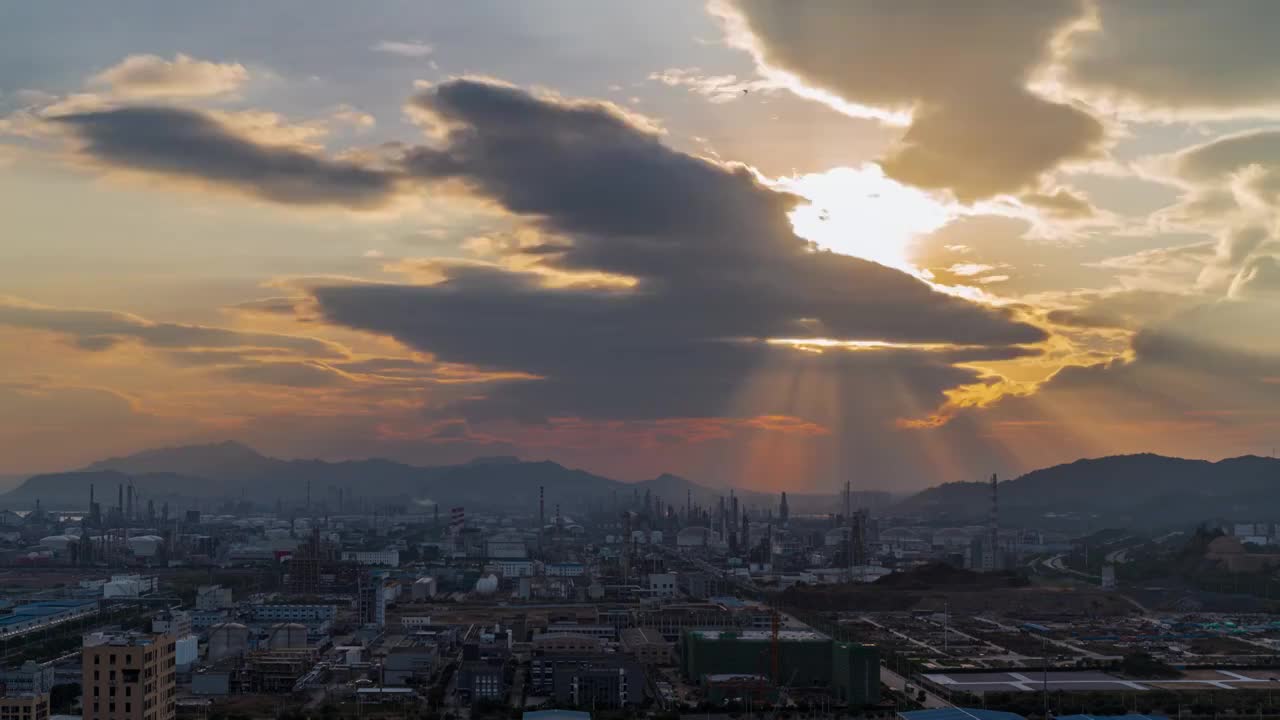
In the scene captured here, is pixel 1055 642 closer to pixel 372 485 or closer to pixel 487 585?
pixel 487 585

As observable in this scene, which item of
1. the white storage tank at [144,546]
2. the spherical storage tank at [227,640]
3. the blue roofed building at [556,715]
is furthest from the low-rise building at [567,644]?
the white storage tank at [144,546]

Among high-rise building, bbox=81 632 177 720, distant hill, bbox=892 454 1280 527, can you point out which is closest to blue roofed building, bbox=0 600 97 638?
high-rise building, bbox=81 632 177 720

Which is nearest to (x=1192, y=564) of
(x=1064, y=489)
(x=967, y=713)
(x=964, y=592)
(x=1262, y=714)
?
(x=964, y=592)

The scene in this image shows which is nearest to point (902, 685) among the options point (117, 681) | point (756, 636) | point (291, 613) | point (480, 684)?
point (756, 636)

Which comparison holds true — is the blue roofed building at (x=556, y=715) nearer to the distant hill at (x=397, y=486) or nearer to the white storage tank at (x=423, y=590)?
the white storage tank at (x=423, y=590)

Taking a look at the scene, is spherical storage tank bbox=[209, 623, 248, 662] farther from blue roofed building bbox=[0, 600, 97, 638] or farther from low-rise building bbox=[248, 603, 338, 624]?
blue roofed building bbox=[0, 600, 97, 638]

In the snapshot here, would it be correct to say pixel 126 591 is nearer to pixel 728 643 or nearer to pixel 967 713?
pixel 728 643
